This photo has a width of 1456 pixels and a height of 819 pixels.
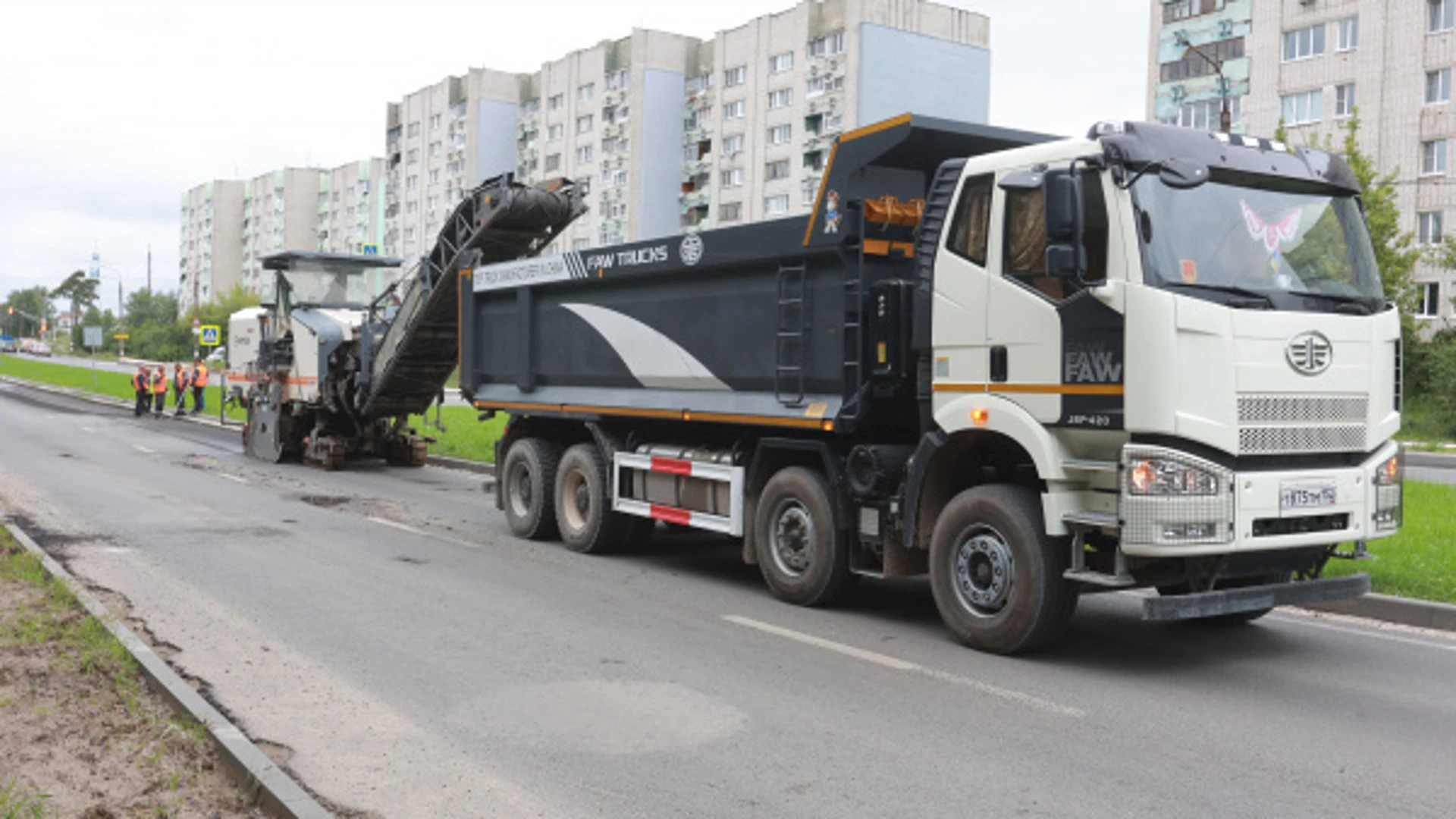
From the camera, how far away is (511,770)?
5156 mm

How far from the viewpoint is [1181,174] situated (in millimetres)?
6621

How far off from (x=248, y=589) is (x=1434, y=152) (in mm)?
43458

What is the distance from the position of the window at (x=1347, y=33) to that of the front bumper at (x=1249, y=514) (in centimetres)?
4268

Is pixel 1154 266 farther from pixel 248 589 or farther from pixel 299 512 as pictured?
pixel 299 512

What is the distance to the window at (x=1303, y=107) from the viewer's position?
44.7 metres

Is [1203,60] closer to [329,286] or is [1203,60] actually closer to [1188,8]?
[1188,8]

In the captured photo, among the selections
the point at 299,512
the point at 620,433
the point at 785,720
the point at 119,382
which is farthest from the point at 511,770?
the point at 119,382

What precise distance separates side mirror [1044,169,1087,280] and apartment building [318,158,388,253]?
110191 millimetres

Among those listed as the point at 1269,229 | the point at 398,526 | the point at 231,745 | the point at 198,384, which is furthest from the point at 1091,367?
the point at 198,384

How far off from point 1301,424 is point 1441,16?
4230 cm

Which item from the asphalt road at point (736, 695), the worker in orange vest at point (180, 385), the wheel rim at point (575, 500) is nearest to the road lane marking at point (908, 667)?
the asphalt road at point (736, 695)

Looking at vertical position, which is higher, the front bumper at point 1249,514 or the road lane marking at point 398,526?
the front bumper at point 1249,514

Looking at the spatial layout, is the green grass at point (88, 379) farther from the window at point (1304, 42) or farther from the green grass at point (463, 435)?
Answer: the window at point (1304, 42)

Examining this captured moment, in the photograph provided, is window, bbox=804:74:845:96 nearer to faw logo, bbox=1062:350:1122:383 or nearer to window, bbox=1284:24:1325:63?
window, bbox=1284:24:1325:63
